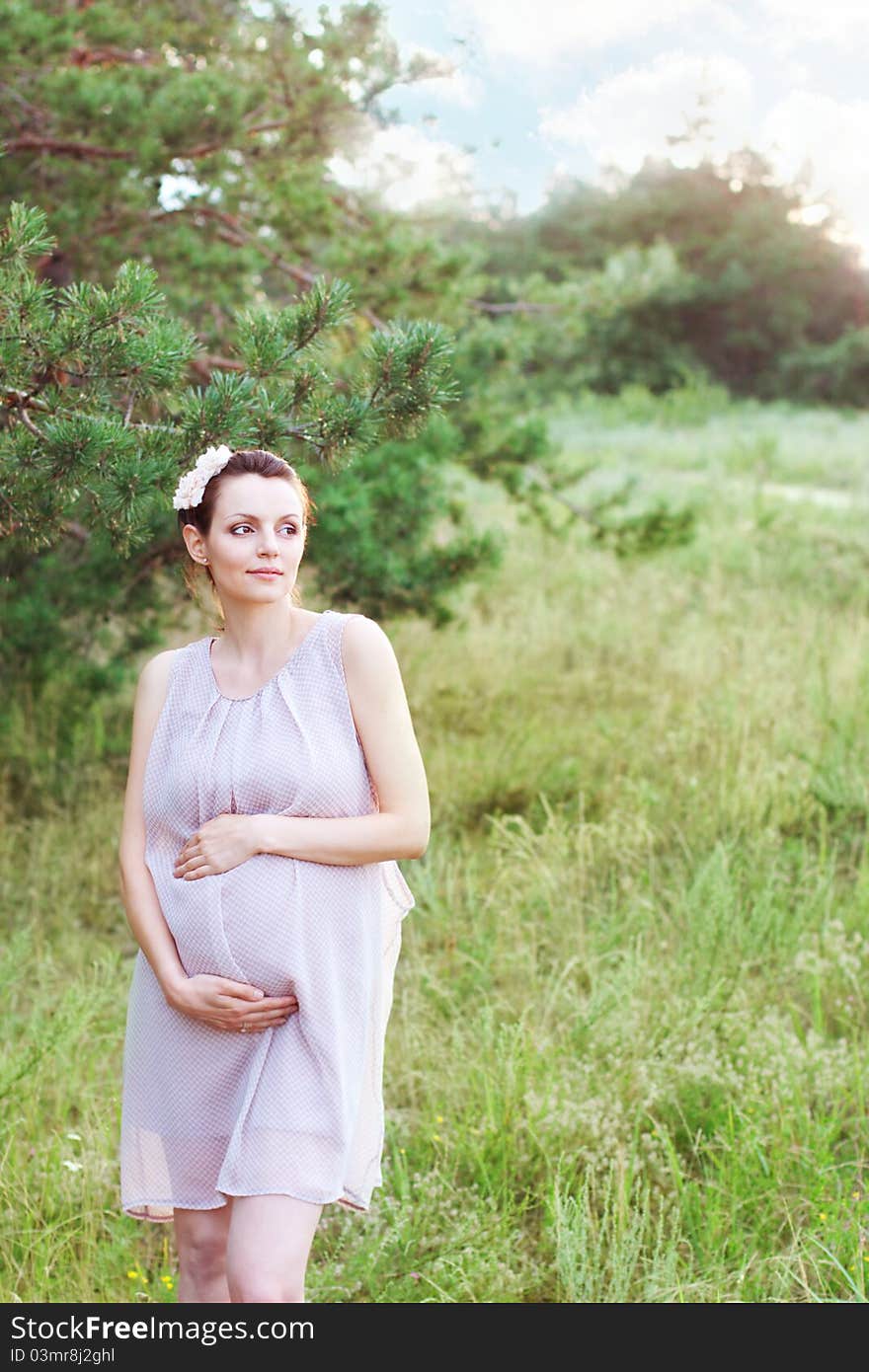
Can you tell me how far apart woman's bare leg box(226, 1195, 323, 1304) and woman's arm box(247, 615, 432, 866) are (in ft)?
1.67

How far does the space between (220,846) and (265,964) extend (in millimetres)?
193

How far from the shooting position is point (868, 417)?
19641mm

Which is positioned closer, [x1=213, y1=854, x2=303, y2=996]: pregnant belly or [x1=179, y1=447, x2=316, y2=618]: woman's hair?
[x1=213, y1=854, x2=303, y2=996]: pregnant belly

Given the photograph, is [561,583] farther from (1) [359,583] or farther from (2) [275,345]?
(2) [275,345]

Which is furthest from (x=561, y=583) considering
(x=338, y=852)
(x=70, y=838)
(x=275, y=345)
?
(x=338, y=852)

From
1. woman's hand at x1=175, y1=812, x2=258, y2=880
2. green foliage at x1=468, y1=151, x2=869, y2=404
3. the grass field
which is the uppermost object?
green foliage at x1=468, y1=151, x2=869, y2=404

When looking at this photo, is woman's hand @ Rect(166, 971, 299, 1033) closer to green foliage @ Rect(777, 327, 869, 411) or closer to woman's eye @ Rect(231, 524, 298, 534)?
woman's eye @ Rect(231, 524, 298, 534)

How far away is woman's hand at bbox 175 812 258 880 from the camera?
1.92 m

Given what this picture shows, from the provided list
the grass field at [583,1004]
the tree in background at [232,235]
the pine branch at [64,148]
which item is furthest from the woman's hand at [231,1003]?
the pine branch at [64,148]

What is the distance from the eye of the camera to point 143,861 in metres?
2.04

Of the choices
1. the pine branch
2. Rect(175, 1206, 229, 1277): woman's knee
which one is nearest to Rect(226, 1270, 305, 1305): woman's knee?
Rect(175, 1206, 229, 1277): woman's knee

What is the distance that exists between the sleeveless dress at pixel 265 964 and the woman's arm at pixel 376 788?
28 millimetres

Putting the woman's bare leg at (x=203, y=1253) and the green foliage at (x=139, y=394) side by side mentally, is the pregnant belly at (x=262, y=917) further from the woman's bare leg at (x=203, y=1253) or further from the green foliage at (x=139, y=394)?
the green foliage at (x=139, y=394)
